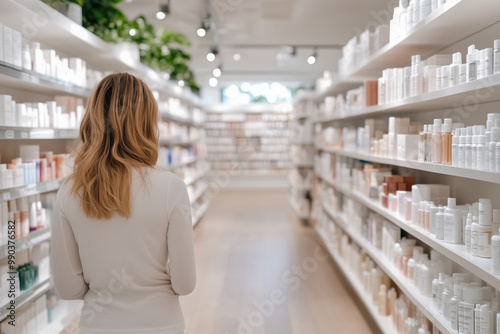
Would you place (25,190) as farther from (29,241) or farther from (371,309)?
(371,309)

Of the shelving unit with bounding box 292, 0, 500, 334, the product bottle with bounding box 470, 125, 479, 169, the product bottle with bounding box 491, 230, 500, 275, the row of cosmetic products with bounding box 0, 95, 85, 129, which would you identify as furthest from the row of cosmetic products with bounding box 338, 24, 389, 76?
the row of cosmetic products with bounding box 0, 95, 85, 129

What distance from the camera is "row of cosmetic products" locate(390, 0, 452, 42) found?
263 centimetres

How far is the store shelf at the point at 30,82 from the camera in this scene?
2715mm

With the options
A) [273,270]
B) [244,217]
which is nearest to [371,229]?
[273,270]

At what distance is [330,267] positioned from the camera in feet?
19.2

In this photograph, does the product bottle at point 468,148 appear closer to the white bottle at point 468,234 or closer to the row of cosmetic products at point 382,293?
the white bottle at point 468,234

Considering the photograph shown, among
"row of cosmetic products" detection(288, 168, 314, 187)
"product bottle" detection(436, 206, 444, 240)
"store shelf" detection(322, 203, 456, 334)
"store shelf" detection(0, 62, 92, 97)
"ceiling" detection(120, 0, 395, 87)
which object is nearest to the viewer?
"store shelf" detection(322, 203, 456, 334)

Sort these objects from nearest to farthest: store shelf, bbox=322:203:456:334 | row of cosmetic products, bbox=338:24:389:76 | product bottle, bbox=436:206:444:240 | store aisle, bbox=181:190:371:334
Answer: store shelf, bbox=322:203:456:334 → product bottle, bbox=436:206:444:240 → row of cosmetic products, bbox=338:24:389:76 → store aisle, bbox=181:190:371:334

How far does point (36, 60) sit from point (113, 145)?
1.89 meters

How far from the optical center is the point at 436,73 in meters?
2.58

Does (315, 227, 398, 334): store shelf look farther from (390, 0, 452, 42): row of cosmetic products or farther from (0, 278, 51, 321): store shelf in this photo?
(0, 278, 51, 321): store shelf

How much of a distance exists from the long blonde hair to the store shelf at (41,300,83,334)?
234 cm

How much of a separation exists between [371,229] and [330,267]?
1.91 meters

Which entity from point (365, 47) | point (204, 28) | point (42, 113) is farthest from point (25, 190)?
point (204, 28)
